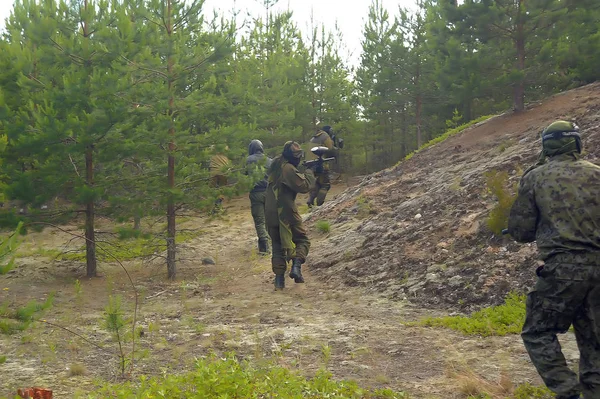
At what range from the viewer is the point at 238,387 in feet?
13.5

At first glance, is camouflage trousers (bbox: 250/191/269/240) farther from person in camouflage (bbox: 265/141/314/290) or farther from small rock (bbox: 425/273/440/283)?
small rock (bbox: 425/273/440/283)

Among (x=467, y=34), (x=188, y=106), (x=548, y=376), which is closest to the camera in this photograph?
(x=548, y=376)

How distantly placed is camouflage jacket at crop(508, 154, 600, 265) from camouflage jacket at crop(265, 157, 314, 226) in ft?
15.4

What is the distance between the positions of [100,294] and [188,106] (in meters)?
3.83

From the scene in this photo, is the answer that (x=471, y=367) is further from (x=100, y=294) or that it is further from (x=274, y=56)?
(x=274, y=56)

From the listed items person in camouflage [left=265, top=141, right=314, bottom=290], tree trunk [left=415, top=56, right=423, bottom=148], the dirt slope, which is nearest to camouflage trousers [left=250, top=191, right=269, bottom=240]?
the dirt slope

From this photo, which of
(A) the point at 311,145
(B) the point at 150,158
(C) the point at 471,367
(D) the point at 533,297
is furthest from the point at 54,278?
(D) the point at 533,297

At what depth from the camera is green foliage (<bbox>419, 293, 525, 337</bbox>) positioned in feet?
18.7

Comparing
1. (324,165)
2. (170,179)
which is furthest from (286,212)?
(324,165)

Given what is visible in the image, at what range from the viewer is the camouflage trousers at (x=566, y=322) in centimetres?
362

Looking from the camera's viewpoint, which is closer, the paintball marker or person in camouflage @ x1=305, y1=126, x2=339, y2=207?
the paintball marker

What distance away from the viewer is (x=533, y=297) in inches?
151

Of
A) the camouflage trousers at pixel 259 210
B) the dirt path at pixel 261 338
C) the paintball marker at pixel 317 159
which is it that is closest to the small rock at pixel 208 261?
the camouflage trousers at pixel 259 210

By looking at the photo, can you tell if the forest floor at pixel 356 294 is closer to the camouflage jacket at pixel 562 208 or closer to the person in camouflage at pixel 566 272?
the person in camouflage at pixel 566 272
